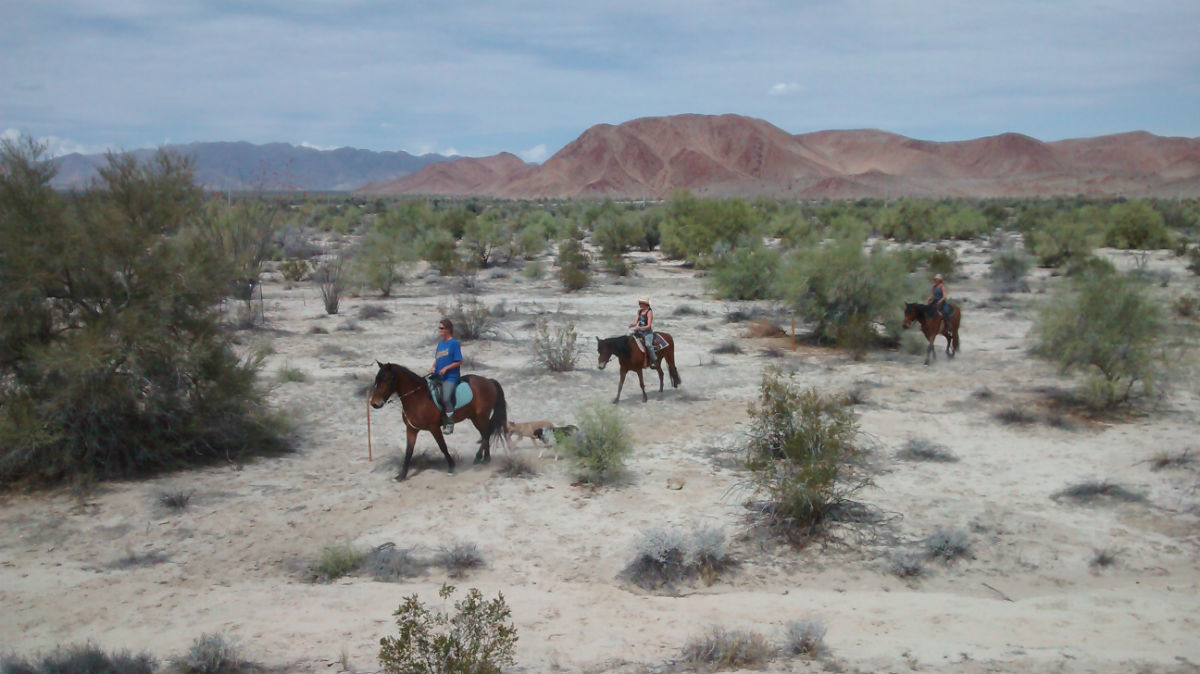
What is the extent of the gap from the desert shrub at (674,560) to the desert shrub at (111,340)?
20.1ft

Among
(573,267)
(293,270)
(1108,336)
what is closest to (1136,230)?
(573,267)

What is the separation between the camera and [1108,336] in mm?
12609

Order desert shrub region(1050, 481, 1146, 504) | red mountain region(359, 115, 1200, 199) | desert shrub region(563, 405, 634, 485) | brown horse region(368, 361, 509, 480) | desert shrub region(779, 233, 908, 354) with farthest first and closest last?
1. red mountain region(359, 115, 1200, 199)
2. desert shrub region(779, 233, 908, 354)
3. desert shrub region(563, 405, 634, 485)
4. brown horse region(368, 361, 509, 480)
5. desert shrub region(1050, 481, 1146, 504)

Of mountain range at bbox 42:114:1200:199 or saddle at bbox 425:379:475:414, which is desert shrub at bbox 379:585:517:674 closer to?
saddle at bbox 425:379:475:414

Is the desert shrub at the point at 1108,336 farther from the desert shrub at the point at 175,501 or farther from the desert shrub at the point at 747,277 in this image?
the desert shrub at the point at 175,501

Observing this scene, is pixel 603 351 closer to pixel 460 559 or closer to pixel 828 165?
pixel 460 559

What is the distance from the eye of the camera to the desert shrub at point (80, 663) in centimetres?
557

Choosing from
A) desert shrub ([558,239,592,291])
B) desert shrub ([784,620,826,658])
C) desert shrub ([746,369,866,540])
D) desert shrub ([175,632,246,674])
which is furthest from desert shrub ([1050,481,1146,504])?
desert shrub ([558,239,592,291])

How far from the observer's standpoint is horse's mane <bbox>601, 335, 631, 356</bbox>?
42.3 feet

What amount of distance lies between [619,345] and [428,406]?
4.02 meters

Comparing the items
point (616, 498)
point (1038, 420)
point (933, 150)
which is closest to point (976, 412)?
point (1038, 420)

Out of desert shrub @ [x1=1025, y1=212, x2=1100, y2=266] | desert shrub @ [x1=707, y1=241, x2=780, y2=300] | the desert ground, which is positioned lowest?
the desert ground

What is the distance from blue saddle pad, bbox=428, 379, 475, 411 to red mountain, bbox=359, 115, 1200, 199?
4437 inches

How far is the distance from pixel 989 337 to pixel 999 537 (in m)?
12.0
